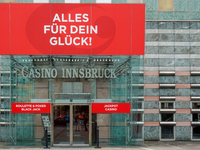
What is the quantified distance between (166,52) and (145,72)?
1.90 metres

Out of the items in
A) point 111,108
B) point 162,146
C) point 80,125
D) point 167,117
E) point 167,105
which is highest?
point 111,108

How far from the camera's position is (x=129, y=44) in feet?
42.1

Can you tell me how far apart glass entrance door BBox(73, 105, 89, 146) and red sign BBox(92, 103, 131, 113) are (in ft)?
2.24

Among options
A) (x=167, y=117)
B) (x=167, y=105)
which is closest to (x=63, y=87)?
→ (x=167, y=105)

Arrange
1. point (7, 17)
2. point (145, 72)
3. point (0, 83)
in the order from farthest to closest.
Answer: point (145, 72)
point (0, 83)
point (7, 17)

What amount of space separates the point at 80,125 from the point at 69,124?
2.01 feet

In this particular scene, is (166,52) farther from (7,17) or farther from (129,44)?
(7,17)

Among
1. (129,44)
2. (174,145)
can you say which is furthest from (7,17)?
(174,145)

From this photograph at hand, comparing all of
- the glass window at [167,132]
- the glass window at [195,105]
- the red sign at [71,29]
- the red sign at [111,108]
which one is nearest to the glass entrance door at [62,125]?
the red sign at [111,108]

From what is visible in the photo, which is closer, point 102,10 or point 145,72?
point 102,10

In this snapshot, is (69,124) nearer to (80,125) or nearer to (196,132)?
(80,125)

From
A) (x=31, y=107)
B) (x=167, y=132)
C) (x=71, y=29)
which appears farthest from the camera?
(x=167, y=132)

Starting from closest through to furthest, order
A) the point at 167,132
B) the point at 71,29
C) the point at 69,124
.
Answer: the point at 71,29 → the point at 69,124 → the point at 167,132

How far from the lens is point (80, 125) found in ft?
42.6
